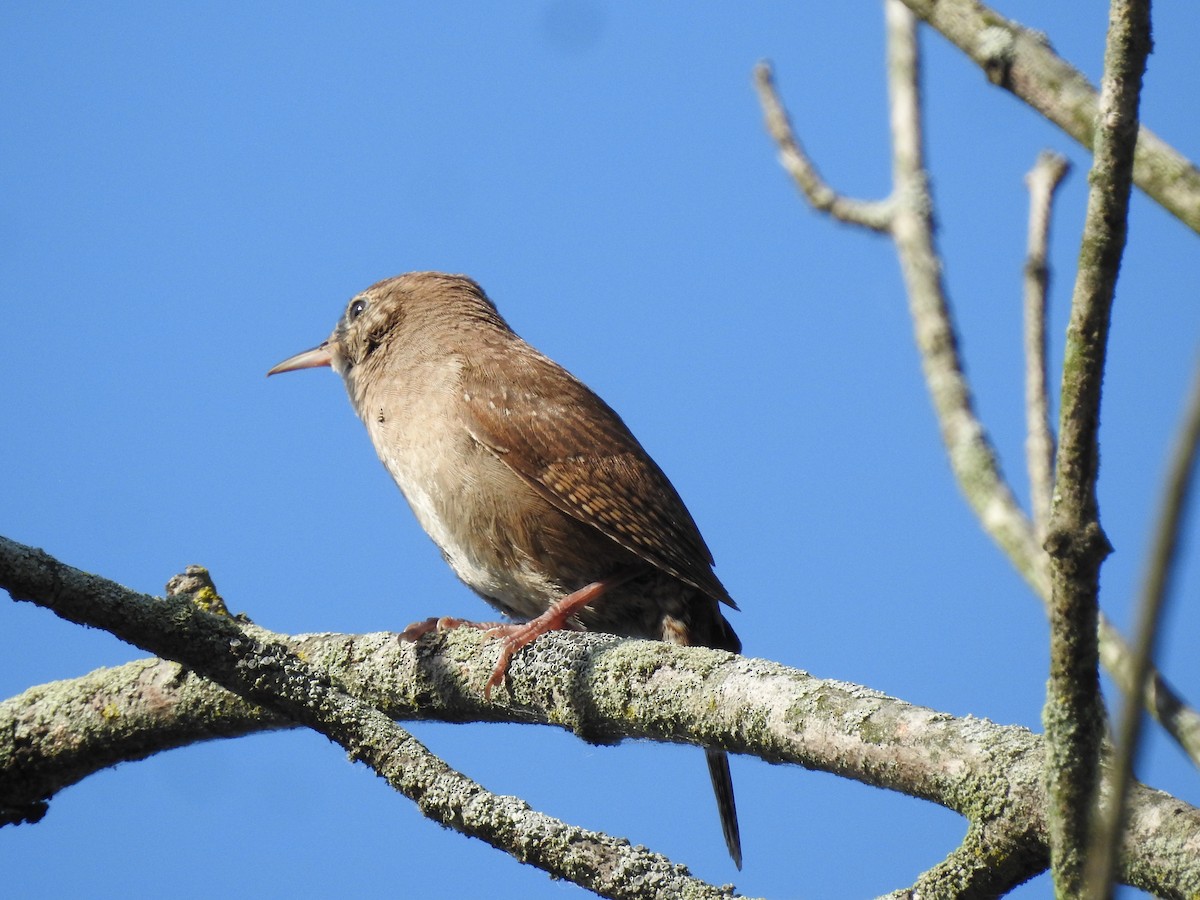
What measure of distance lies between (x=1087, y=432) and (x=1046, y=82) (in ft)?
4.43

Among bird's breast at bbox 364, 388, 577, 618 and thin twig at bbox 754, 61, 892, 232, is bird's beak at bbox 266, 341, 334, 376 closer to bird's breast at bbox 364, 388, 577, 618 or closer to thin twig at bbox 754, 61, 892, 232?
bird's breast at bbox 364, 388, 577, 618

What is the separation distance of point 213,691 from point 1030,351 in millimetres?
2524

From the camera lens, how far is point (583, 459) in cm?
481

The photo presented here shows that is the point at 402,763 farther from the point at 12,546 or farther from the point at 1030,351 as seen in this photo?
the point at 1030,351

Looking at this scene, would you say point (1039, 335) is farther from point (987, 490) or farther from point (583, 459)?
point (583, 459)

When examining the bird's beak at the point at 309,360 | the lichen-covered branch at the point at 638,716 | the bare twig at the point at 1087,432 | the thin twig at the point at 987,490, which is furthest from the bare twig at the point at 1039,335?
the bird's beak at the point at 309,360

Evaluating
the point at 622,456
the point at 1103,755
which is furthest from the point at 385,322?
the point at 1103,755

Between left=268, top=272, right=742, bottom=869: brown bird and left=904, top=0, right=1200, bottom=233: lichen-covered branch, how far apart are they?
6.90 ft

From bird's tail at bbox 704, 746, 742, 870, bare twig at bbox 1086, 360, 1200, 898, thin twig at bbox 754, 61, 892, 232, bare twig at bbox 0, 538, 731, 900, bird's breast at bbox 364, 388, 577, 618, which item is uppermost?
thin twig at bbox 754, 61, 892, 232

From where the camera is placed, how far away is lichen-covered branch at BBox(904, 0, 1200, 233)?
252cm

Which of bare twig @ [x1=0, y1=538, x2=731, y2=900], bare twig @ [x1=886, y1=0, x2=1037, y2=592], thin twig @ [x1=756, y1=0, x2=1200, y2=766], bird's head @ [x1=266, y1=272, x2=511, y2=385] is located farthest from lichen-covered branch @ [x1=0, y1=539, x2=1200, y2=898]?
bird's head @ [x1=266, y1=272, x2=511, y2=385]

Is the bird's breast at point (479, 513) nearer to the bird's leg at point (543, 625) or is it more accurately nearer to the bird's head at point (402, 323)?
the bird's leg at point (543, 625)

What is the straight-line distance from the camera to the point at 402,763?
2.80 meters

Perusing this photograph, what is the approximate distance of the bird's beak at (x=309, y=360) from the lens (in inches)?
238
